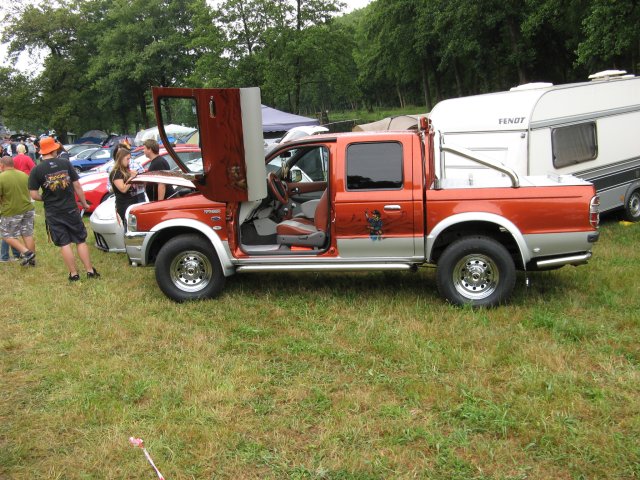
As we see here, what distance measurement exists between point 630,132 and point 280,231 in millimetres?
6786

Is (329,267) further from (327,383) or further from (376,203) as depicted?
(327,383)

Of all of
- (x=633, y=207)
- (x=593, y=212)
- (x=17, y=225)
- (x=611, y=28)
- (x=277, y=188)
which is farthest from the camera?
(x=611, y=28)

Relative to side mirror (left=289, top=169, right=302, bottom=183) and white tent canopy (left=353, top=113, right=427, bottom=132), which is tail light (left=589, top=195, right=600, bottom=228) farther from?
white tent canopy (left=353, top=113, right=427, bottom=132)

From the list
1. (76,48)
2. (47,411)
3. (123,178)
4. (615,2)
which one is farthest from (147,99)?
(47,411)

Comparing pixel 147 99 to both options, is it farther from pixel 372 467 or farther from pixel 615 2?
pixel 372 467

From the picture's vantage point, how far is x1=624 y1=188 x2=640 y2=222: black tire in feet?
31.2

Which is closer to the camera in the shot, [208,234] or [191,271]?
[208,234]

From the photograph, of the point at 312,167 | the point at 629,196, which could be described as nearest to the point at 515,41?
the point at 629,196

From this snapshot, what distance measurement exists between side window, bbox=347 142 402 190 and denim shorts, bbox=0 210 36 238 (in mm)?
5371

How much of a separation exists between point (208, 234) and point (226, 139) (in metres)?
1.09

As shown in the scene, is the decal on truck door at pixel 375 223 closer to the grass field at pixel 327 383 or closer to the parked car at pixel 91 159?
the grass field at pixel 327 383

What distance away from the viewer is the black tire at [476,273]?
552 centimetres

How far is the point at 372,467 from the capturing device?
3.23 meters

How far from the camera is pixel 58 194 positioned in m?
7.04
